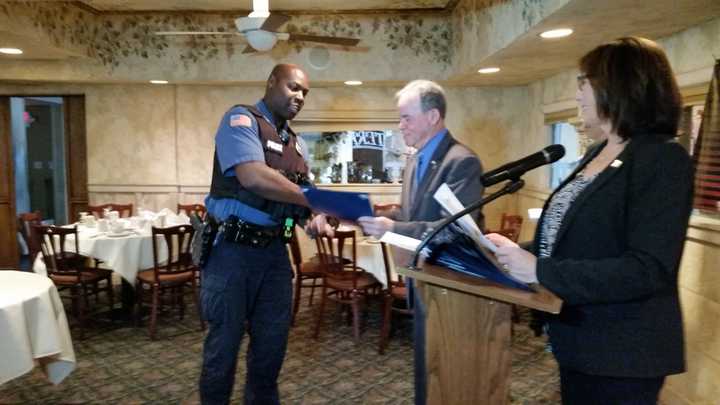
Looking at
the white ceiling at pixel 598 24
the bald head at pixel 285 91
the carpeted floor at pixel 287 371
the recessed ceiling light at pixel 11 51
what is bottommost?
the carpeted floor at pixel 287 371

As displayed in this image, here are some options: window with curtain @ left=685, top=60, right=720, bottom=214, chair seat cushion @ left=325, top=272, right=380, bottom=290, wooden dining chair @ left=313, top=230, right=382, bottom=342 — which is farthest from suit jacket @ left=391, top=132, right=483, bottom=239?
chair seat cushion @ left=325, top=272, right=380, bottom=290

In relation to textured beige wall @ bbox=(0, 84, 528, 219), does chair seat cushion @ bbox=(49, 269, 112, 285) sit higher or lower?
lower

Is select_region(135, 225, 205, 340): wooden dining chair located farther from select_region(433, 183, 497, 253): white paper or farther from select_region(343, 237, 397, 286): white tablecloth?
select_region(433, 183, 497, 253): white paper

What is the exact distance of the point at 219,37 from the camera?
5227 millimetres

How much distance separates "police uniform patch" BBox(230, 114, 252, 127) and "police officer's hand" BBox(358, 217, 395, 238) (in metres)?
0.63

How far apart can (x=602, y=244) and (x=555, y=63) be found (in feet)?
10.5

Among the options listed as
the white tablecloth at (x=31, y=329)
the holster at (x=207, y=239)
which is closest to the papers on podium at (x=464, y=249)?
the holster at (x=207, y=239)

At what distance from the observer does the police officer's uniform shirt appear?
196cm

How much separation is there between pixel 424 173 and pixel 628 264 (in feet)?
3.15

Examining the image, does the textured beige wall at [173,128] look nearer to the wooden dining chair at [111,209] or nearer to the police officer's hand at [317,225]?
the wooden dining chair at [111,209]

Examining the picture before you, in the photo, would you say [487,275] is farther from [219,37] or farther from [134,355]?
[219,37]

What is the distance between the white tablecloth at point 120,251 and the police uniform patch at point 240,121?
2361 millimetres

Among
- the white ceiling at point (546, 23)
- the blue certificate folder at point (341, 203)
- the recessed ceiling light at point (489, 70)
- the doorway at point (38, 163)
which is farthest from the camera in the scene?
the doorway at point (38, 163)

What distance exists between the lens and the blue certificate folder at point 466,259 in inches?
45.7
